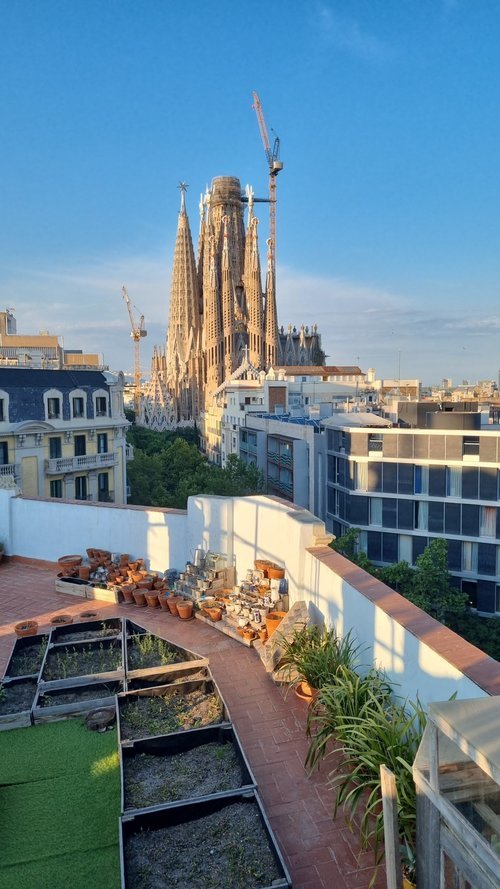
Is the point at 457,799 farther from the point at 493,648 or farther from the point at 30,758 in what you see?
the point at 493,648

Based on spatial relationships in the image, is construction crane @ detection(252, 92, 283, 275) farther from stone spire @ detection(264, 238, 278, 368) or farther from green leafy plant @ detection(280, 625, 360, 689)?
green leafy plant @ detection(280, 625, 360, 689)

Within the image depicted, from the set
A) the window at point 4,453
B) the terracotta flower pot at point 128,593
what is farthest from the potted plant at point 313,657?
the window at point 4,453

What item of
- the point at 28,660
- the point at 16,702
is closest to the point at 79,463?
the point at 28,660

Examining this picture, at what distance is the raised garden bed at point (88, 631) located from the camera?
8.30m

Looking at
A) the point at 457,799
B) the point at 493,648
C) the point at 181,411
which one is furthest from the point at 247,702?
the point at 181,411

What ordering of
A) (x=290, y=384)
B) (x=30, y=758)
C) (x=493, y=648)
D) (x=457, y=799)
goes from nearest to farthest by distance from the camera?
(x=457, y=799) → (x=30, y=758) → (x=493, y=648) → (x=290, y=384)

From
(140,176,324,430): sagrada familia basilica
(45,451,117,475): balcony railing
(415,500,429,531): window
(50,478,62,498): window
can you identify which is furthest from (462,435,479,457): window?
(140,176,324,430): sagrada familia basilica

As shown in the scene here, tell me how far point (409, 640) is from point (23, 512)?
370 inches

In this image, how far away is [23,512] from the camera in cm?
1224

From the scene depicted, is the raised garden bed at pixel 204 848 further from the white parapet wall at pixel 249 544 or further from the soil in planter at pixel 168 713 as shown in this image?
the white parapet wall at pixel 249 544

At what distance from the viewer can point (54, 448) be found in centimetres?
2733

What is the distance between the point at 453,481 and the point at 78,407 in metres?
19.1

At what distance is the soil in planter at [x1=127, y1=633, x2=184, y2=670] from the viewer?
293 inches

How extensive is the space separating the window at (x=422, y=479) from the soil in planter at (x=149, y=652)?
2402cm
